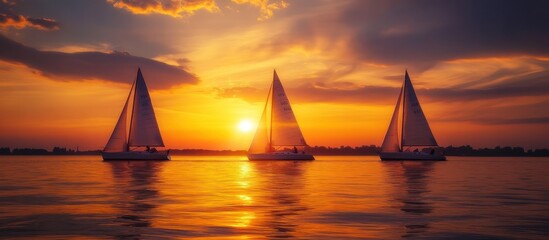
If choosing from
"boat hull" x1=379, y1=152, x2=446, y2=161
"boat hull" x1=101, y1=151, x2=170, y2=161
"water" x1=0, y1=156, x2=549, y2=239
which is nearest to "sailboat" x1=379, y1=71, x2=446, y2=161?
"boat hull" x1=379, y1=152, x2=446, y2=161

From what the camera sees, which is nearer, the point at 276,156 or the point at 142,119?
the point at 142,119

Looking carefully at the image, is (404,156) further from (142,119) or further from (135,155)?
(135,155)

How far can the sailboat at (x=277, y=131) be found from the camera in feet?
305

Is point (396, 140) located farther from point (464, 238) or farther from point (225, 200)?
point (464, 238)

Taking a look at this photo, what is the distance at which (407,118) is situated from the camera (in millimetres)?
92625

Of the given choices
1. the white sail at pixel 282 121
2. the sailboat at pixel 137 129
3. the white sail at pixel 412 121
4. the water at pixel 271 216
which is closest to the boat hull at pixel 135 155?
the sailboat at pixel 137 129

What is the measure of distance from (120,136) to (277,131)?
27262 millimetres

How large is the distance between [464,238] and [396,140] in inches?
3191

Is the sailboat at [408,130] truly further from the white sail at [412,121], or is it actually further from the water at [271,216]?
the water at [271,216]

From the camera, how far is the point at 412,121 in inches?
3649

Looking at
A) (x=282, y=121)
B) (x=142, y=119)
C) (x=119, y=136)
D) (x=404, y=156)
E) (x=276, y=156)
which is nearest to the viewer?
(x=142, y=119)

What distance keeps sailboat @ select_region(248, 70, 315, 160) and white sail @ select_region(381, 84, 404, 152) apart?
1568 centimetres

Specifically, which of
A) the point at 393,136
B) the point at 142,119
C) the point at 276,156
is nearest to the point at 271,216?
the point at 142,119

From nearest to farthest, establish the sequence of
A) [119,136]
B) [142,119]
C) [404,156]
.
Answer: [142,119] → [119,136] → [404,156]
